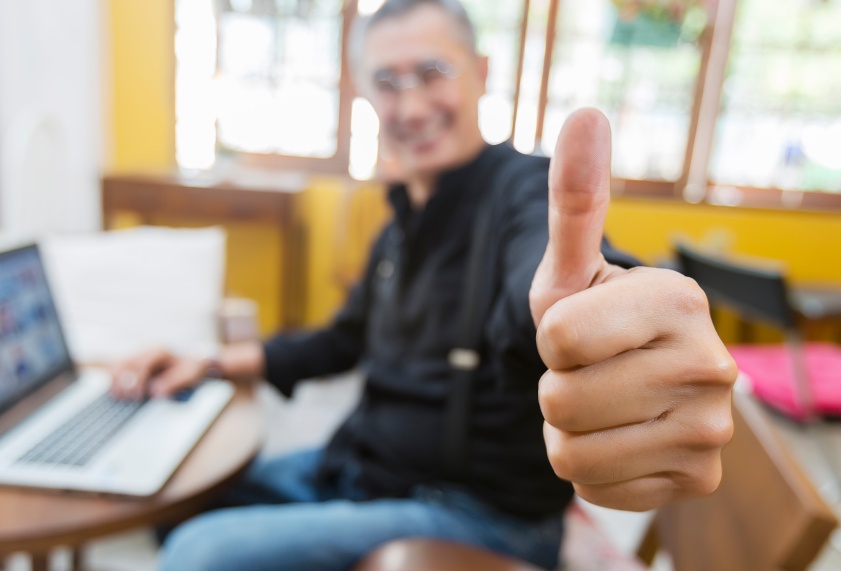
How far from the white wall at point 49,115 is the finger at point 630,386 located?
167cm

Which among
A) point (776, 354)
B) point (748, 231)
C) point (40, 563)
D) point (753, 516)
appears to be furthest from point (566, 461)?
point (748, 231)

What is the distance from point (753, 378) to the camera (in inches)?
69.2

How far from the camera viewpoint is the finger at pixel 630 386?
0.31 m

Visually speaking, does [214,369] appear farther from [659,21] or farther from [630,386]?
[659,21]

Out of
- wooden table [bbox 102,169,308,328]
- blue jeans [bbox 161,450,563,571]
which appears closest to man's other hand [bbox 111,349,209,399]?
blue jeans [bbox 161,450,563,571]

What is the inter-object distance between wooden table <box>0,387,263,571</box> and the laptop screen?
0.75 feet

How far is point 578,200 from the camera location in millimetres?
315

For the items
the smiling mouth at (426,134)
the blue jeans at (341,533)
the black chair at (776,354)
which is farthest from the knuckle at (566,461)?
the black chair at (776,354)

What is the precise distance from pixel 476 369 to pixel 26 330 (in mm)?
715

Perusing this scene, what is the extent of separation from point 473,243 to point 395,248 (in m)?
0.32

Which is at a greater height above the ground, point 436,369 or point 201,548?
point 436,369

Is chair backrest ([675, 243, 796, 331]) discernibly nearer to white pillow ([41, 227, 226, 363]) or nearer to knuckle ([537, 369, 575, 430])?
white pillow ([41, 227, 226, 363])

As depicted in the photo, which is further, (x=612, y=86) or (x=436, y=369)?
(x=612, y=86)

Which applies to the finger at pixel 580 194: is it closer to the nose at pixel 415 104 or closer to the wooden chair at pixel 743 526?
the wooden chair at pixel 743 526
